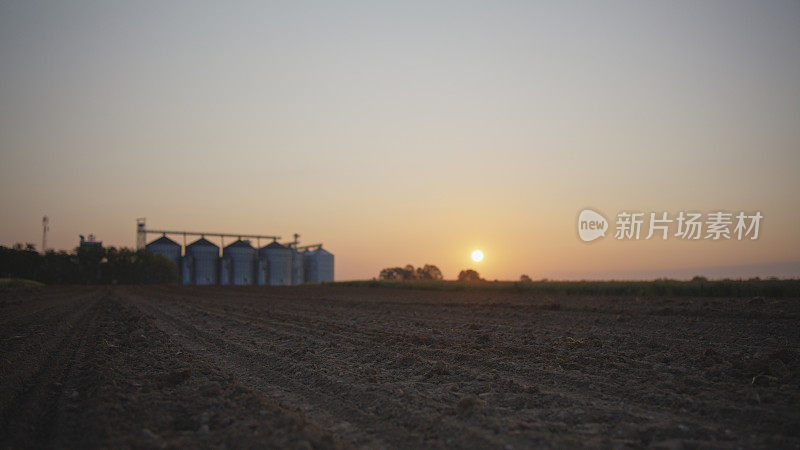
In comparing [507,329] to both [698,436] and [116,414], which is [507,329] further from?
[116,414]

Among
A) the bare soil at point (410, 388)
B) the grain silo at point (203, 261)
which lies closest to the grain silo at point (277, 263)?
the grain silo at point (203, 261)

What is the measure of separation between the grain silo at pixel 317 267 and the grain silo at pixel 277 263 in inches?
186

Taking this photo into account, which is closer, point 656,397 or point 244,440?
point 244,440

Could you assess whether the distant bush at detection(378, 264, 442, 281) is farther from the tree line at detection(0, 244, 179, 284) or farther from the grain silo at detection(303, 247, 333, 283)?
the tree line at detection(0, 244, 179, 284)

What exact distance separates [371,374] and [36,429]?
4099mm

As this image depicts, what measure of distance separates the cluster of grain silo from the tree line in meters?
2.12

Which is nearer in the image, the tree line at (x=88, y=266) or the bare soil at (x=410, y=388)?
the bare soil at (x=410, y=388)

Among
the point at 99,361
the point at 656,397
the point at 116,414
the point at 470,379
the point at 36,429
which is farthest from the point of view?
the point at 99,361

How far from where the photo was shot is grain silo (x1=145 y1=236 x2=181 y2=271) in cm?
6631

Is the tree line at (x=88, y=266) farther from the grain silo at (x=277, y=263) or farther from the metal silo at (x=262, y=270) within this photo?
the grain silo at (x=277, y=263)

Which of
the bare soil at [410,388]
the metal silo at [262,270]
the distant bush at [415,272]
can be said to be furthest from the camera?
the distant bush at [415,272]

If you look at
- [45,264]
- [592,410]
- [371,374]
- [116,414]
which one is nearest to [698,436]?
[592,410]

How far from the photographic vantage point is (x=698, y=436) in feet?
14.7

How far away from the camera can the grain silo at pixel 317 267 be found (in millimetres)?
75812
